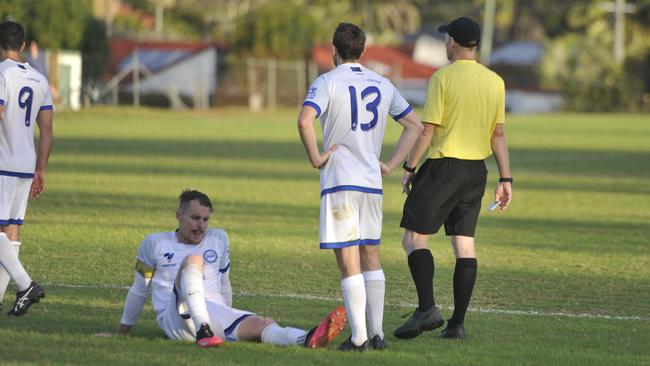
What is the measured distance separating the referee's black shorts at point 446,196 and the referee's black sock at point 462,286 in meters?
0.20

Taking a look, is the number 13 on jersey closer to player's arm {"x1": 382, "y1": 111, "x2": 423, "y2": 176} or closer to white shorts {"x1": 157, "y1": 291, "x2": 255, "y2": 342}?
player's arm {"x1": 382, "y1": 111, "x2": 423, "y2": 176}

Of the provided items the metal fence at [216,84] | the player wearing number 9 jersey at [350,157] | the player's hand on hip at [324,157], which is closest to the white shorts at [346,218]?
the player wearing number 9 jersey at [350,157]

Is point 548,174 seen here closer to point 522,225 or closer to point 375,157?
point 522,225

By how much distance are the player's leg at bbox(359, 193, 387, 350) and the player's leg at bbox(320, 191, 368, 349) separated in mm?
78

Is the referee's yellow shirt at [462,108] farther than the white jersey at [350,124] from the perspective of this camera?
Yes

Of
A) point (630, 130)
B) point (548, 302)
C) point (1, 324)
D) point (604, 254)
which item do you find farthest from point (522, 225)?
point (630, 130)

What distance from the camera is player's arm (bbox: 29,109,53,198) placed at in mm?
9469

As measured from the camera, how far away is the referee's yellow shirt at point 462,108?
8703 mm

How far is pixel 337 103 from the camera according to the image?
7914mm

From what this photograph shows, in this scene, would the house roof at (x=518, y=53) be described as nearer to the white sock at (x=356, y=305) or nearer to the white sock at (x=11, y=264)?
the white sock at (x=11, y=264)

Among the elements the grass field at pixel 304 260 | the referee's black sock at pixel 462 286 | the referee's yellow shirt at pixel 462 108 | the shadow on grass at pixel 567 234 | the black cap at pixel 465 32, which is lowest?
the shadow on grass at pixel 567 234

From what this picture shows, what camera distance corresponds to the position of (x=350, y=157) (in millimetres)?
7965

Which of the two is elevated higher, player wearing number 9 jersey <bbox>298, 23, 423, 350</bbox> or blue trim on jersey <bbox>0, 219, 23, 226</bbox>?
player wearing number 9 jersey <bbox>298, 23, 423, 350</bbox>

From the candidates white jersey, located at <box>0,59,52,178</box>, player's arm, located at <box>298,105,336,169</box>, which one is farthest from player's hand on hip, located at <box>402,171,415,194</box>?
white jersey, located at <box>0,59,52,178</box>
